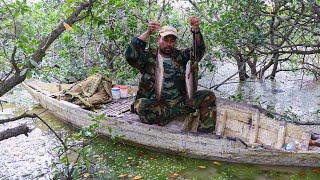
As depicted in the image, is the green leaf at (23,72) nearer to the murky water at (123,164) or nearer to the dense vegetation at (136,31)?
the dense vegetation at (136,31)

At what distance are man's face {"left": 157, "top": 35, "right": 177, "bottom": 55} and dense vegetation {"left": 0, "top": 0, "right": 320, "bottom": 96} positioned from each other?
2.36 feet

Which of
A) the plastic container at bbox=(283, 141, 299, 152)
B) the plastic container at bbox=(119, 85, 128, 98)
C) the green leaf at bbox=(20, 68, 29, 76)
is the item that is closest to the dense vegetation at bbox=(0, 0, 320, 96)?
the green leaf at bbox=(20, 68, 29, 76)

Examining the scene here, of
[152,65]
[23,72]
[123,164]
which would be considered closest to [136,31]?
[152,65]

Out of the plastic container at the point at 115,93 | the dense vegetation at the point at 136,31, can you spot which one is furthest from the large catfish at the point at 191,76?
the plastic container at the point at 115,93

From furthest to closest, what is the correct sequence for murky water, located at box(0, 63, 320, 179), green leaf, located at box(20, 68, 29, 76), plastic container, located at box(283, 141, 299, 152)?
murky water, located at box(0, 63, 320, 179)
plastic container, located at box(283, 141, 299, 152)
green leaf, located at box(20, 68, 29, 76)

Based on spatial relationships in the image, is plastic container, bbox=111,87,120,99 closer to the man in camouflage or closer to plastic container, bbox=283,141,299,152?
the man in camouflage

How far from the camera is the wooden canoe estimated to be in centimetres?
447

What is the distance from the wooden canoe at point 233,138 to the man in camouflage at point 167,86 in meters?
0.19

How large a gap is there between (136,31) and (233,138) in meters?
3.08

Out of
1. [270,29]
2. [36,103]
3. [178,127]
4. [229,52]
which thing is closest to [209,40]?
[229,52]

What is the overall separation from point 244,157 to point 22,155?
298 centimetres

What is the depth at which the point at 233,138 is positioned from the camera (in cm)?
467

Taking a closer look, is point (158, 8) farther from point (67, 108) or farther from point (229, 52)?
point (67, 108)

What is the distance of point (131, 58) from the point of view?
499cm
